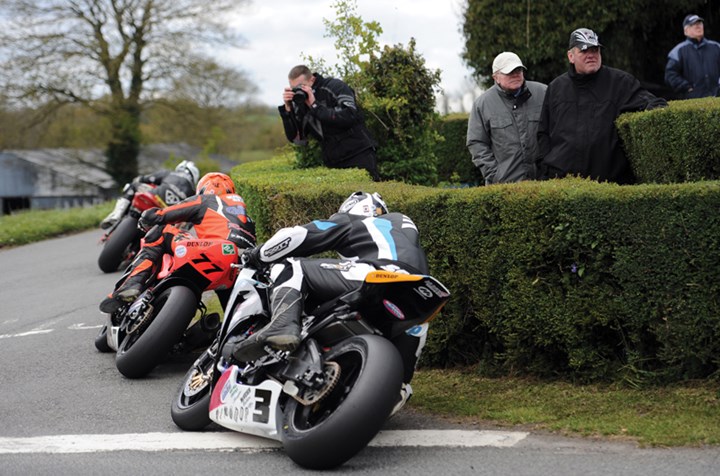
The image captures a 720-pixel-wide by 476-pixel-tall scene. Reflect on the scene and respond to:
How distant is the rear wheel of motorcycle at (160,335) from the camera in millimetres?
7352

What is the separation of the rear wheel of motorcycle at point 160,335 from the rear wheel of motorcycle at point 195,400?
0.89 meters

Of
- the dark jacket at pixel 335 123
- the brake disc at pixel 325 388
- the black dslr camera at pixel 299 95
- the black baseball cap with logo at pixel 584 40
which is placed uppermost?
the black baseball cap with logo at pixel 584 40

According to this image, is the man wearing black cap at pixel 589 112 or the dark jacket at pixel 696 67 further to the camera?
the dark jacket at pixel 696 67

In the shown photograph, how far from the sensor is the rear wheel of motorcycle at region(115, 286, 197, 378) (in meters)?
7.35

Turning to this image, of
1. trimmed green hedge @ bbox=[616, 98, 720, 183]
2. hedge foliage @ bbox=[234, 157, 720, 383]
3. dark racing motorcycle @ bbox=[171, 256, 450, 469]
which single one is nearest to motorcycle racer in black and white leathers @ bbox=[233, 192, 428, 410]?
dark racing motorcycle @ bbox=[171, 256, 450, 469]

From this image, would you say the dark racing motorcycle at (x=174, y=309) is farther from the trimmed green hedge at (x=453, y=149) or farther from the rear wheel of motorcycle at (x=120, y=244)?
the trimmed green hedge at (x=453, y=149)

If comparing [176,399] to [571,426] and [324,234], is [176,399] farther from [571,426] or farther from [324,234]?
[571,426]

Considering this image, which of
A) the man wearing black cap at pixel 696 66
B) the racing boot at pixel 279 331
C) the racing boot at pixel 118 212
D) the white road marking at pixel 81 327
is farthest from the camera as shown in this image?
the racing boot at pixel 118 212

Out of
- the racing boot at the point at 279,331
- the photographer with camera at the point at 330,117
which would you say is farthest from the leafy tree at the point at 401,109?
the racing boot at the point at 279,331

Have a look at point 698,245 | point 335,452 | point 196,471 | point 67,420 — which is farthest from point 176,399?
point 698,245

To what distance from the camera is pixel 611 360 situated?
20.6ft

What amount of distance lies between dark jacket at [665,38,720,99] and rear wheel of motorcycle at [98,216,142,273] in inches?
289

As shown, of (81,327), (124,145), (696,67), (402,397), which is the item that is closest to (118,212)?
(81,327)

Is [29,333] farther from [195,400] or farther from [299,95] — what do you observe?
[195,400]
